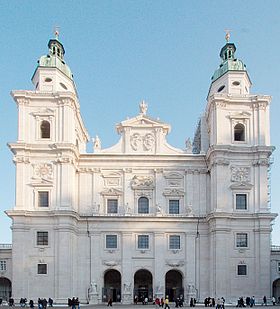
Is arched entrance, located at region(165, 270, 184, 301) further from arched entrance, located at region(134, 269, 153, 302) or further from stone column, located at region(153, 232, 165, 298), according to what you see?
stone column, located at region(153, 232, 165, 298)

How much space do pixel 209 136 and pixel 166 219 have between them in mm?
10535

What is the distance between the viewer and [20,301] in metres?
55.0

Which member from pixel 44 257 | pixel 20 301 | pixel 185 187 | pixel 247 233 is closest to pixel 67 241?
pixel 44 257

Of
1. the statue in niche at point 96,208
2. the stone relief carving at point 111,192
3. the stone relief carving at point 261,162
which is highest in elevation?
the stone relief carving at point 261,162

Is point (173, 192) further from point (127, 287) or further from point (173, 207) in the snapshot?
point (127, 287)

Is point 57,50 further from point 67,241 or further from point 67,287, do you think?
point 67,287

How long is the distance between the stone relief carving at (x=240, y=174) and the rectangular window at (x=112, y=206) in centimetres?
1180

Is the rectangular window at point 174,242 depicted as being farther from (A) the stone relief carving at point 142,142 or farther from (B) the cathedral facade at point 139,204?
(A) the stone relief carving at point 142,142

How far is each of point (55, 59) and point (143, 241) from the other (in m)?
20.3

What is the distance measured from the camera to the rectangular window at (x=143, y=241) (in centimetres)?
6047

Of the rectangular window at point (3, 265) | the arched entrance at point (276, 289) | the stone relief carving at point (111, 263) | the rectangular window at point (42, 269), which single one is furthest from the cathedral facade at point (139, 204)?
the rectangular window at point (3, 265)

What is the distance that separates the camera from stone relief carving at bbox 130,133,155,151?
62469 millimetres

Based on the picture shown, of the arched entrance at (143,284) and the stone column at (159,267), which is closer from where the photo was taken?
the stone column at (159,267)

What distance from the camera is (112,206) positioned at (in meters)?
61.4
